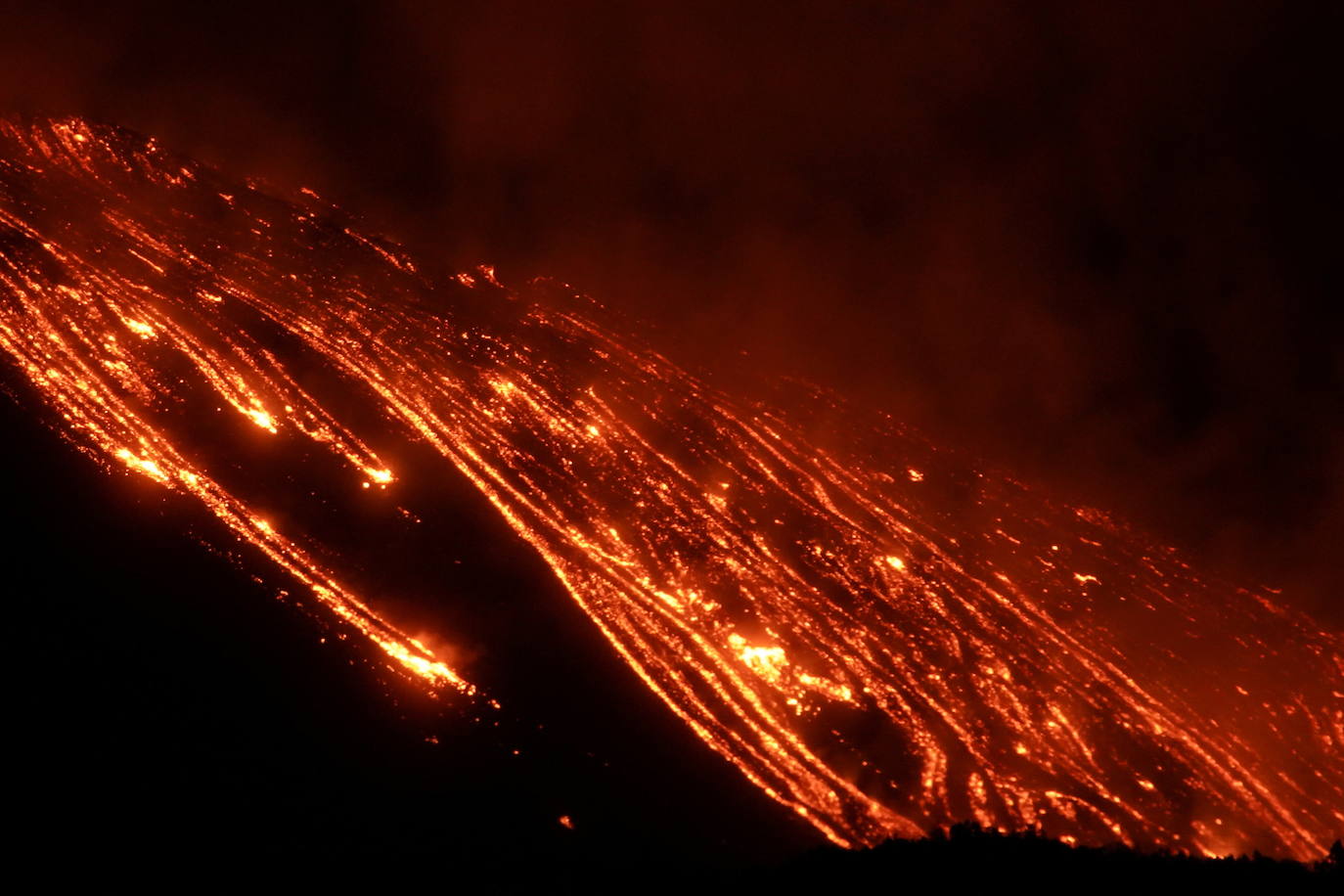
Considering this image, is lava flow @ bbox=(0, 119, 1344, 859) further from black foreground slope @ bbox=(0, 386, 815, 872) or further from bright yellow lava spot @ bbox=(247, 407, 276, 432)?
black foreground slope @ bbox=(0, 386, 815, 872)

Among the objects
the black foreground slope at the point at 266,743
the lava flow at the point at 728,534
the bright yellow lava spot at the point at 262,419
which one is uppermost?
the lava flow at the point at 728,534

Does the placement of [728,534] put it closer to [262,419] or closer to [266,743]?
[262,419]

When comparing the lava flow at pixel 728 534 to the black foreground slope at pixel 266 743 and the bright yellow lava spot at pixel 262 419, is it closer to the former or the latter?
the bright yellow lava spot at pixel 262 419

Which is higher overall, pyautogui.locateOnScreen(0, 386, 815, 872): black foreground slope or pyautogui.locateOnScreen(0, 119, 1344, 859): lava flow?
pyautogui.locateOnScreen(0, 119, 1344, 859): lava flow

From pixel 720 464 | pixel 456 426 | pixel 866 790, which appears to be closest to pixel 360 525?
pixel 456 426

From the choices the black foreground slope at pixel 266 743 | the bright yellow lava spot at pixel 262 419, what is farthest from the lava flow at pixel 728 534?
the black foreground slope at pixel 266 743

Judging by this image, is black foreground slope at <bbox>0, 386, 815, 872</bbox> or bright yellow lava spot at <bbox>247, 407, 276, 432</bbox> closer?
black foreground slope at <bbox>0, 386, 815, 872</bbox>

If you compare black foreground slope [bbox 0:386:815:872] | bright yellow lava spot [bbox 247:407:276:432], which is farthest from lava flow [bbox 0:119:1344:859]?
black foreground slope [bbox 0:386:815:872]

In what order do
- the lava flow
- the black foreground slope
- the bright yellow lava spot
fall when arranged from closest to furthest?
the black foreground slope < the lava flow < the bright yellow lava spot

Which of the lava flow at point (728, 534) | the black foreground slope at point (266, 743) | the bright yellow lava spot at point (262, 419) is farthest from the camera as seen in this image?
the bright yellow lava spot at point (262, 419)
